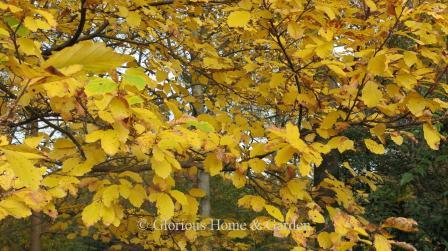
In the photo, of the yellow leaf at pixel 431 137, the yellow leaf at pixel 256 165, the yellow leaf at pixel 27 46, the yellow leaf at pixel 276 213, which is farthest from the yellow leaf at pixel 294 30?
the yellow leaf at pixel 27 46

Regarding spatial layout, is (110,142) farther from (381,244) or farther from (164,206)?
(381,244)

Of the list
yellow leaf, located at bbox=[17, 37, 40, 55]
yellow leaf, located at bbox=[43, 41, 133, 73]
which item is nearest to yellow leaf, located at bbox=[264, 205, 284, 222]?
yellow leaf, located at bbox=[17, 37, 40, 55]

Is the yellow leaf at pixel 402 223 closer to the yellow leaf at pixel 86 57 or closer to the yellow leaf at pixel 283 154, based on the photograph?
the yellow leaf at pixel 283 154

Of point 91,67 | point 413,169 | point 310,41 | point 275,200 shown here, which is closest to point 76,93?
point 91,67

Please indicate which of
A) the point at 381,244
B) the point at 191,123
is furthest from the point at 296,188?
the point at 191,123

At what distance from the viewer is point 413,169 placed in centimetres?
536

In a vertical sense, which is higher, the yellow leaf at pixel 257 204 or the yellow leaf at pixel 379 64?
the yellow leaf at pixel 379 64

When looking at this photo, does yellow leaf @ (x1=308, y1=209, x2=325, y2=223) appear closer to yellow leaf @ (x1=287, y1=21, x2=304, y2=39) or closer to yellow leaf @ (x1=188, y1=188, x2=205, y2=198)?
yellow leaf @ (x1=188, y1=188, x2=205, y2=198)

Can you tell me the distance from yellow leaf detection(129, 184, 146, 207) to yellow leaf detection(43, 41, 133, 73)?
1.59 meters

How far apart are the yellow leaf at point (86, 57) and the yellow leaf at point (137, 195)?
5.23ft

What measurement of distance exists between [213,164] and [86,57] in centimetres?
171

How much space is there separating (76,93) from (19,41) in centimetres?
36

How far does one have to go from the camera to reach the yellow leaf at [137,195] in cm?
214

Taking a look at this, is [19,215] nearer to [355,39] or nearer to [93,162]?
[93,162]
